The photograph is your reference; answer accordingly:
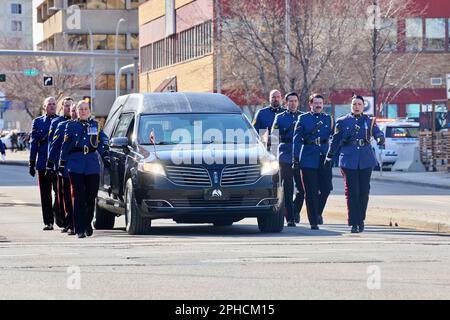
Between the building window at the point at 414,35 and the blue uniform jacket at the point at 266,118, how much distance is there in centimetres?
5849

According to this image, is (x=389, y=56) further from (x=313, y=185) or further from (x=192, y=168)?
(x=192, y=168)

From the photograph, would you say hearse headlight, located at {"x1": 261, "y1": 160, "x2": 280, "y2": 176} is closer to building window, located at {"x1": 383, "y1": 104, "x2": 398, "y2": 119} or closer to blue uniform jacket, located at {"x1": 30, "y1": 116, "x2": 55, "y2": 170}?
blue uniform jacket, located at {"x1": 30, "y1": 116, "x2": 55, "y2": 170}

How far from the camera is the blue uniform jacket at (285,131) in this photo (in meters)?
21.4

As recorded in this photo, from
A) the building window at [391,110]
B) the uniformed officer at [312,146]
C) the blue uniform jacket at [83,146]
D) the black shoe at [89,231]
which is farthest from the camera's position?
the building window at [391,110]

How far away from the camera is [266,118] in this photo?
72.1ft

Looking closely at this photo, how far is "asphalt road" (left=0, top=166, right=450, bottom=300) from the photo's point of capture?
11.4 m

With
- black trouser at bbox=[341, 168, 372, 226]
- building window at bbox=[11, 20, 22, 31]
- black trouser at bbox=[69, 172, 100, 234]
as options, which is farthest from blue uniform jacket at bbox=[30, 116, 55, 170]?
building window at bbox=[11, 20, 22, 31]

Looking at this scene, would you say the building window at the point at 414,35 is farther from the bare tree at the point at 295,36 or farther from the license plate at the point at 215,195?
the license plate at the point at 215,195

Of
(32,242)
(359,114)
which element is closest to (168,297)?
(32,242)

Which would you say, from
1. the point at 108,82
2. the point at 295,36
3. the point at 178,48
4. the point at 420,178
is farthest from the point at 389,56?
the point at 108,82

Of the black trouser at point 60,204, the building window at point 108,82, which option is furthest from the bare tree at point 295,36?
the building window at point 108,82

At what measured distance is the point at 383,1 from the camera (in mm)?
72688

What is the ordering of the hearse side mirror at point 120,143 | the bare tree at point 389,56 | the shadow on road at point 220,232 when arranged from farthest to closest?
1. the bare tree at point 389,56
2. the hearse side mirror at point 120,143
3. the shadow on road at point 220,232

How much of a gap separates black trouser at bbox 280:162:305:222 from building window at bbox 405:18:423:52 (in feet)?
193
